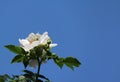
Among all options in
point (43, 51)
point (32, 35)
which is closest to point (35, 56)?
point (43, 51)

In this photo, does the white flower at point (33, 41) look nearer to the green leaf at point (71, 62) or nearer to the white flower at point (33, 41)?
the white flower at point (33, 41)

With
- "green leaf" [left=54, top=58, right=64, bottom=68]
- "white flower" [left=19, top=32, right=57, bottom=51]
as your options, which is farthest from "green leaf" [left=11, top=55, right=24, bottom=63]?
"green leaf" [left=54, top=58, right=64, bottom=68]

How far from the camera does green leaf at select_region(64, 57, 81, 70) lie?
2.66 m

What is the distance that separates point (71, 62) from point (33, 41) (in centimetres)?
34

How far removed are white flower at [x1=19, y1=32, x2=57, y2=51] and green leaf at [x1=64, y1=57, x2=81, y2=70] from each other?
178 mm

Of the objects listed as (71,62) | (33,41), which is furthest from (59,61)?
(33,41)

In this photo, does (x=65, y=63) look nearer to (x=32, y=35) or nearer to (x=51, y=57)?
(x=51, y=57)

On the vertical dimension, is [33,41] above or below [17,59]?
above

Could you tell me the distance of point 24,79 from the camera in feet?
8.27

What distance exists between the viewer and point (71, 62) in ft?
8.73

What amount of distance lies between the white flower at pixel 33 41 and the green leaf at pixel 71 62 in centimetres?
18

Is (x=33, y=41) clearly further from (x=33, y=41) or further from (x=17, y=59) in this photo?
(x=17, y=59)

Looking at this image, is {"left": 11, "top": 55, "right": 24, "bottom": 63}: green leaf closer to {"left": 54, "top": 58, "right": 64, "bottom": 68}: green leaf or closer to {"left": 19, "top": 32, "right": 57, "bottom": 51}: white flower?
{"left": 19, "top": 32, "right": 57, "bottom": 51}: white flower

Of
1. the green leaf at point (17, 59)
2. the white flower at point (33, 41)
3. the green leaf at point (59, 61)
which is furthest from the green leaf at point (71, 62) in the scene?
the green leaf at point (17, 59)
